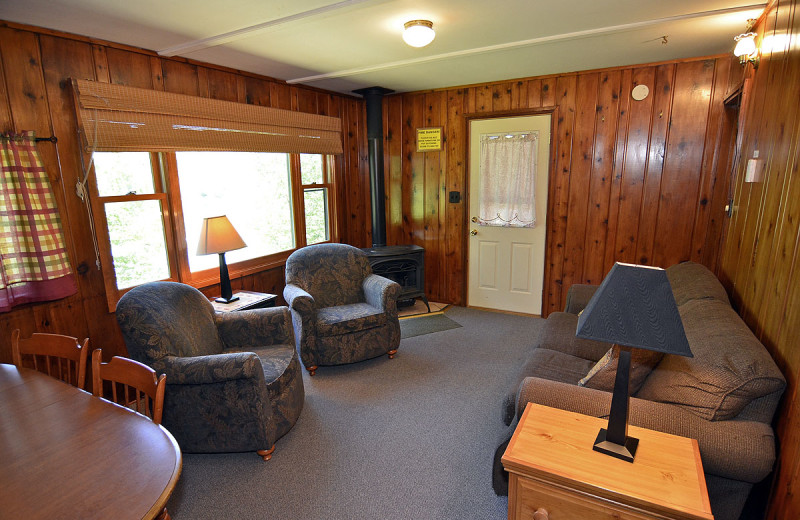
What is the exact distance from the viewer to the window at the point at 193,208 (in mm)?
2770

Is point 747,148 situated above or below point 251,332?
above

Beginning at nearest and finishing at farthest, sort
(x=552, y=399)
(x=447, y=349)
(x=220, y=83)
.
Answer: (x=552, y=399)
(x=220, y=83)
(x=447, y=349)

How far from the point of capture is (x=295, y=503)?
6.47 feet

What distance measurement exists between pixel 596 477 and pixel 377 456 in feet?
4.30

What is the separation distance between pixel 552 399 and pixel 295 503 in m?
1.29

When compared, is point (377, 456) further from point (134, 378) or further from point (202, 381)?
point (134, 378)

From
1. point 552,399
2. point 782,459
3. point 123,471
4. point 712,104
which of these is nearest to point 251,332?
point 123,471

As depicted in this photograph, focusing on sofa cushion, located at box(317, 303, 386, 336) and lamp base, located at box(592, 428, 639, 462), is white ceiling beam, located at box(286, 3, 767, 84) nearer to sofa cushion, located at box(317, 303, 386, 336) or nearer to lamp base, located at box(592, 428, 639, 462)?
sofa cushion, located at box(317, 303, 386, 336)

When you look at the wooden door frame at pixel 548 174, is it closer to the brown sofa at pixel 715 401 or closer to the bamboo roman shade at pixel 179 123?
the bamboo roman shade at pixel 179 123

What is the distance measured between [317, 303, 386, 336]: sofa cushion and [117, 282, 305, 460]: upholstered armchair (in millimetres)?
681

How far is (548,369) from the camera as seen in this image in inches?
89.2

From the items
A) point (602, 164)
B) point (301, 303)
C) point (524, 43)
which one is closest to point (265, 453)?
point (301, 303)

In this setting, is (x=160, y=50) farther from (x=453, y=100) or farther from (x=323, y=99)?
(x=453, y=100)

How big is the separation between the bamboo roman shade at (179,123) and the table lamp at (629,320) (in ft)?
9.43
